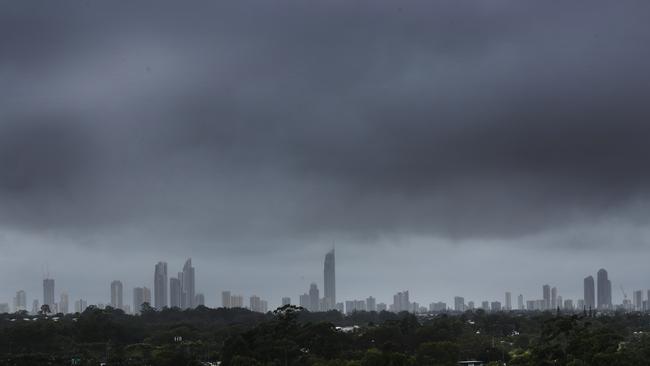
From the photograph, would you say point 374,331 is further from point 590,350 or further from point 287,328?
point 590,350

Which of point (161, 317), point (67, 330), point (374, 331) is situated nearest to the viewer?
point (374, 331)

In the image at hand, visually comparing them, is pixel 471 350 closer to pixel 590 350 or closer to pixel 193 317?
pixel 590 350

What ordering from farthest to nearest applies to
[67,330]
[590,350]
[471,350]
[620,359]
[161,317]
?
1. [161,317]
2. [67,330]
3. [471,350]
4. [590,350]
5. [620,359]

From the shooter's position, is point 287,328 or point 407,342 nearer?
point 287,328

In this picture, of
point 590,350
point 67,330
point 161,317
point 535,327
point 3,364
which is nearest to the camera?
point 590,350

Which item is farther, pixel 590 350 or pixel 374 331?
pixel 374 331

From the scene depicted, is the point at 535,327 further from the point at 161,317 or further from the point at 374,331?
the point at 161,317

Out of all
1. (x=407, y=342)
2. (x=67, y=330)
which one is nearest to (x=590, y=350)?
(x=407, y=342)

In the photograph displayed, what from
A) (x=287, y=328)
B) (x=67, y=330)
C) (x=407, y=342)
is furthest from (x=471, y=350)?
(x=67, y=330)

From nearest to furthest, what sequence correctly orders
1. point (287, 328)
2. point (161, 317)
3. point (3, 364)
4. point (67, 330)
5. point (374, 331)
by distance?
point (3, 364) → point (287, 328) → point (374, 331) → point (67, 330) → point (161, 317)
